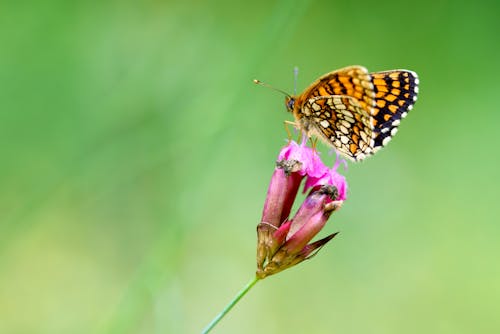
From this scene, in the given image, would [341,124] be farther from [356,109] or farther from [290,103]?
[290,103]

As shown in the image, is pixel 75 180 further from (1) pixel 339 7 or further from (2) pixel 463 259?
(1) pixel 339 7

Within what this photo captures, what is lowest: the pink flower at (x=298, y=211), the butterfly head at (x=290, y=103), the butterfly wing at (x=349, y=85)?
the pink flower at (x=298, y=211)

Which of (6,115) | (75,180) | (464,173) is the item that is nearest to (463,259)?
(464,173)

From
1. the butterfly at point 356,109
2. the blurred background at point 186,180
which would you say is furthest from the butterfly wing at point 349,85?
the blurred background at point 186,180

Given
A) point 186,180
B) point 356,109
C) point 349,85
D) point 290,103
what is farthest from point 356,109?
point 186,180

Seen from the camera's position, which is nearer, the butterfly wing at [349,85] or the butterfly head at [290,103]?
the butterfly wing at [349,85]

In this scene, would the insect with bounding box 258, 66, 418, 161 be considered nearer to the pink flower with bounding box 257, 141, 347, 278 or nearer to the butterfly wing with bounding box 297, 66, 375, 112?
the butterfly wing with bounding box 297, 66, 375, 112

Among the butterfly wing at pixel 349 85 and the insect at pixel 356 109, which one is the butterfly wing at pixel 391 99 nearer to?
the insect at pixel 356 109
